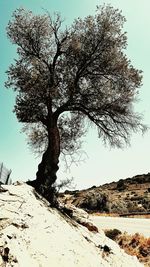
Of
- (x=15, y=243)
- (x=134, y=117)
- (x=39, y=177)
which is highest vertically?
(x=134, y=117)

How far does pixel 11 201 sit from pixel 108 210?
124 feet

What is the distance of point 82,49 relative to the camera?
22734 millimetres

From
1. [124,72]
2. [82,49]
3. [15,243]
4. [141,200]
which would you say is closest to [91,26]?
[82,49]

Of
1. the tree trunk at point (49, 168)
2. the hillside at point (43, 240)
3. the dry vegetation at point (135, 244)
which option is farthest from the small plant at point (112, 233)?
the hillside at point (43, 240)

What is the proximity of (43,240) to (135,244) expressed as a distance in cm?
1129

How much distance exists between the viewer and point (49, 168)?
21359 mm

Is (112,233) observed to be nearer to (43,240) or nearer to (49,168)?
(49,168)

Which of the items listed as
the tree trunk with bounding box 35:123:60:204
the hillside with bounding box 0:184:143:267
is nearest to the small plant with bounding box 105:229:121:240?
the tree trunk with bounding box 35:123:60:204

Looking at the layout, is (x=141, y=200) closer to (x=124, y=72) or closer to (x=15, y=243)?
(x=124, y=72)

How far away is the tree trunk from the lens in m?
20.7

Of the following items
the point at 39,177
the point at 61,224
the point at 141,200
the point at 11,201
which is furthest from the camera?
the point at 141,200

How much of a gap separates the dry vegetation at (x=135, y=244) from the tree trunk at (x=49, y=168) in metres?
5.55

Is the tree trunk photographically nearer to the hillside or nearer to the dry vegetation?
the hillside

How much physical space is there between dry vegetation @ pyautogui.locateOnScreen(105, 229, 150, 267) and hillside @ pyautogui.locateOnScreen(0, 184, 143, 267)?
3.46m
